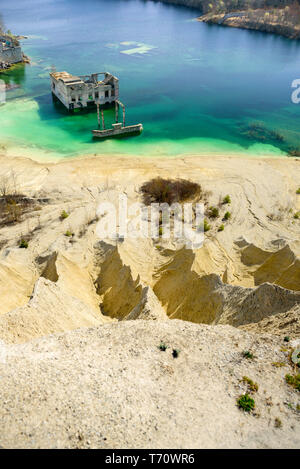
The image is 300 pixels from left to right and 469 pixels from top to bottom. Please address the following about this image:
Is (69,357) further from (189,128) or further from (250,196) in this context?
(189,128)

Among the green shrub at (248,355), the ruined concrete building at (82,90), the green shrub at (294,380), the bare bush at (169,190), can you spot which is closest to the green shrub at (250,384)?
the green shrub at (248,355)

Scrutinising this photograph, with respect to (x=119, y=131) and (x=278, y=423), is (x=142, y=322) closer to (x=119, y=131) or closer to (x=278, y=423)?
(x=278, y=423)

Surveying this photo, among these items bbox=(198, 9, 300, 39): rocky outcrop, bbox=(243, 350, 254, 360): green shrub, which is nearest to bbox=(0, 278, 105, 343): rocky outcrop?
bbox=(243, 350, 254, 360): green shrub

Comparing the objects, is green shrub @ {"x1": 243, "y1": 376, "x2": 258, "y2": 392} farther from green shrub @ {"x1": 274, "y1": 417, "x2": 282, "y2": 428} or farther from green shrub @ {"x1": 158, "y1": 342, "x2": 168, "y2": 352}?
green shrub @ {"x1": 158, "y1": 342, "x2": 168, "y2": 352}

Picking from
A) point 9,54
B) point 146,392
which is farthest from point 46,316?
point 9,54

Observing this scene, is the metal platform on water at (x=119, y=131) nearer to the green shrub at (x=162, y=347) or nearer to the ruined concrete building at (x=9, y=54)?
the green shrub at (x=162, y=347)
